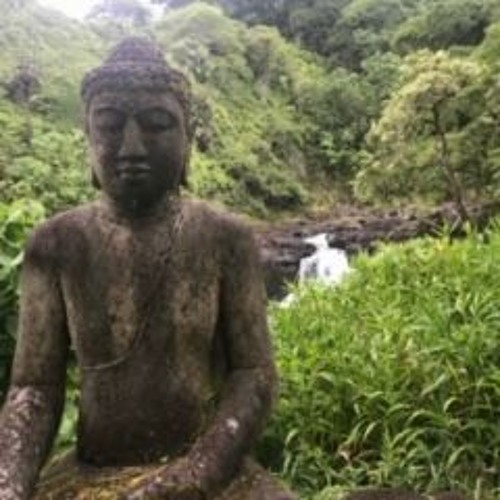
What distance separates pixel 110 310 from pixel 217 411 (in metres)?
0.32

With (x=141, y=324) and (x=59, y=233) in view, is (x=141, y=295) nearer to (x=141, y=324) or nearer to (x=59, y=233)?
(x=141, y=324)

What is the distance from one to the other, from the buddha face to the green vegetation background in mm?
1106

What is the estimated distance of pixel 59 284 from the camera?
2289 mm

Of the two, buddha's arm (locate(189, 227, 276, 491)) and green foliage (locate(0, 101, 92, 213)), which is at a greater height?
green foliage (locate(0, 101, 92, 213))

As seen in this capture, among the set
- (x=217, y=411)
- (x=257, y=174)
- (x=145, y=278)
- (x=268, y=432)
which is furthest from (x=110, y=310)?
(x=257, y=174)

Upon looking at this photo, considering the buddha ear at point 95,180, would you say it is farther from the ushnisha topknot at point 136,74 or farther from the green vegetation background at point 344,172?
the green vegetation background at point 344,172

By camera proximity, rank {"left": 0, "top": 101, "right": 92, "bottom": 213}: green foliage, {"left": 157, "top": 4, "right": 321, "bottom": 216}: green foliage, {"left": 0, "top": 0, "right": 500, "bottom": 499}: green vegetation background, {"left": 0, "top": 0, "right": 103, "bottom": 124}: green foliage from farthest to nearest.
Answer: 1. {"left": 157, "top": 4, "right": 321, "bottom": 216}: green foliage
2. {"left": 0, "top": 0, "right": 103, "bottom": 124}: green foliage
3. {"left": 0, "top": 101, "right": 92, "bottom": 213}: green foliage
4. {"left": 0, "top": 0, "right": 500, "bottom": 499}: green vegetation background

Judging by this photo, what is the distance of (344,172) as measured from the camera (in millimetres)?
33062

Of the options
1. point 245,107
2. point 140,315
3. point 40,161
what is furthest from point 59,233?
point 245,107

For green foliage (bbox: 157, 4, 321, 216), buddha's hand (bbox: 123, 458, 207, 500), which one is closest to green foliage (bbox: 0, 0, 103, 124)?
green foliage (bbox: 157, 4, 321, 216)

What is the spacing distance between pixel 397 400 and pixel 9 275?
64.5 inches

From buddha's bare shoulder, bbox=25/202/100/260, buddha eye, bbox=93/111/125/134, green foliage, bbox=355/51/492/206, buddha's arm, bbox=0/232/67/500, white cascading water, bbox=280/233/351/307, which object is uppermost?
green foliage, bbox=355/51/492/206

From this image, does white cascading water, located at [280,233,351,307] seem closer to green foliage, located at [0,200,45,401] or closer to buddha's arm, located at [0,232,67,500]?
green foliage, located at [0,200,45,401]

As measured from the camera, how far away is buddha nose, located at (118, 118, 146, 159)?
2131mm
